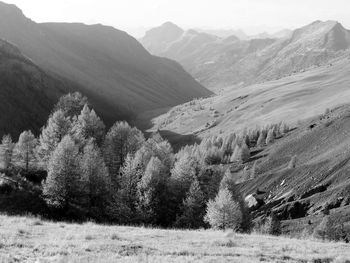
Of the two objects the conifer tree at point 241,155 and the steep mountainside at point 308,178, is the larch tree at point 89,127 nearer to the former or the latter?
the steep mountainside at point 308,178

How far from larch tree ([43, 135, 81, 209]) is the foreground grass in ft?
86.2

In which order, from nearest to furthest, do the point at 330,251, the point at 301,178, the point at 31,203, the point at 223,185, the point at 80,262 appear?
1. the point at 80,262
2. the point at 330,251
3. the point at 31,203
4. the point at 223,185
5. the point at 301,178

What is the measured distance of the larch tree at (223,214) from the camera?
184ft

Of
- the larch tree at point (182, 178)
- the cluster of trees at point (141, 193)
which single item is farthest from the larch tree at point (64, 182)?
the larch tree at point (182, 178)

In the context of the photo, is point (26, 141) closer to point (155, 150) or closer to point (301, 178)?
point (155, 150)

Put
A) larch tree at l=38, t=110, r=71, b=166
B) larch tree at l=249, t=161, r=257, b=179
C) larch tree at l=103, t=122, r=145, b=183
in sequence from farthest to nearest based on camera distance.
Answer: larch tree at l=249, t=161, r=257, b=179 → larch tree at l=103, t=122, r=145, b=183 → larch tree at l=38, t=110, r=71, b=166

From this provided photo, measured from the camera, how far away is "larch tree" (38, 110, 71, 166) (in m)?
86.3

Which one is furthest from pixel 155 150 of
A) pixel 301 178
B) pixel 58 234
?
pixel 58 234

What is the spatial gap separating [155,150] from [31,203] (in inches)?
1519

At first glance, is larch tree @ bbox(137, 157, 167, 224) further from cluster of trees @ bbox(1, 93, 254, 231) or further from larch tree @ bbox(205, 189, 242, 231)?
larch tree @ bbox(205, 189, 242, 231)

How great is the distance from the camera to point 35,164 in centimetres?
8562

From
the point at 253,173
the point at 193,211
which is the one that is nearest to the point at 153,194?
the point at 193,211

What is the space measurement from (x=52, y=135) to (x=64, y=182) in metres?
30.4

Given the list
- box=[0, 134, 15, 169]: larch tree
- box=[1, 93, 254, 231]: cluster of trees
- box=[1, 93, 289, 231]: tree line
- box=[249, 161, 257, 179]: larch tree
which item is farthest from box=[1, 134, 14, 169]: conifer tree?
box=[249, 161, 257, 179]: larch tree
